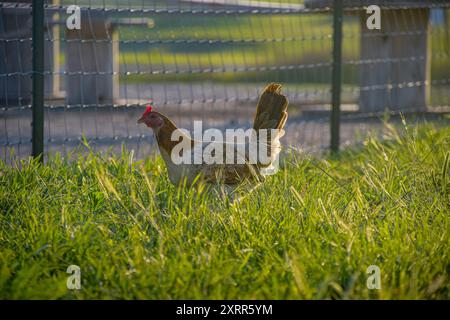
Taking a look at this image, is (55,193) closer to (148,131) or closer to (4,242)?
(4,242)

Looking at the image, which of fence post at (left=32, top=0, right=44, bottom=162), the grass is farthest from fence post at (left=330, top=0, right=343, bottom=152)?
fence post at (left=32, top=0, right=44, bottom=162)

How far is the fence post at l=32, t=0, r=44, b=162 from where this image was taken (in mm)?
5137

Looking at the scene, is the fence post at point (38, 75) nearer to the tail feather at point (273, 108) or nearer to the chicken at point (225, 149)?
the chicken at point (225, 149)

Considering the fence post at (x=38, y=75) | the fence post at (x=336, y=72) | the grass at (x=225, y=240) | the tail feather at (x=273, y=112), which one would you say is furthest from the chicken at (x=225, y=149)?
the fence post at (x=336, y=72)

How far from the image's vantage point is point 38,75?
518 centimetres

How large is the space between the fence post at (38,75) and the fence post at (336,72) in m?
2.49

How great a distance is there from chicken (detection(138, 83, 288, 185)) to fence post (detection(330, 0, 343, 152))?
2.21 meters

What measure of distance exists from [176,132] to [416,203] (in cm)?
128

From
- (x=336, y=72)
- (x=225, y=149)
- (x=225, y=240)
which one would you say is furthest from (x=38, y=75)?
(x=336, y=72)

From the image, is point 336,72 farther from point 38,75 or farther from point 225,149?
point 225,149

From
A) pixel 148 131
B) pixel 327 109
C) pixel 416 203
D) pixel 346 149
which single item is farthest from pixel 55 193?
pixel 327 109

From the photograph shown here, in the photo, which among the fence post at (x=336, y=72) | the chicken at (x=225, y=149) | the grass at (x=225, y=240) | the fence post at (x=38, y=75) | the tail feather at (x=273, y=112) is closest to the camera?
the grass at (x=225, y=240)

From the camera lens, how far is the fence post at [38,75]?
5.14 meters
